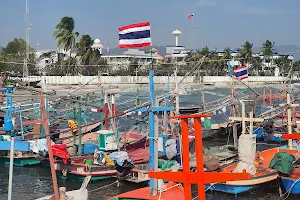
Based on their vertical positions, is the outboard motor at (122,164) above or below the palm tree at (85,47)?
below

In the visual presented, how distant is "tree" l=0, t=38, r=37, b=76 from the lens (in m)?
85.0

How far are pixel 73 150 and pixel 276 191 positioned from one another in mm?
12458

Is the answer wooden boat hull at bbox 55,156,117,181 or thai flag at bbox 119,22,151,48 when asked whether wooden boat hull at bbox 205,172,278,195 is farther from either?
thai flag at bbox 119,22,151,48

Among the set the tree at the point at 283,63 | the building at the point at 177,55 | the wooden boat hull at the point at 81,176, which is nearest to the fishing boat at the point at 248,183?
the wooden boat hull at the point at 81,176

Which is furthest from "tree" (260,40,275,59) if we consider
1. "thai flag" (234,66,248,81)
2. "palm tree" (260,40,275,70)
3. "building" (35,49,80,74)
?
"thai flag" (234,66,248,81)

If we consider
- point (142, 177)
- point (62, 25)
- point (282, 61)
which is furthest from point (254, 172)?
point (282, 61)

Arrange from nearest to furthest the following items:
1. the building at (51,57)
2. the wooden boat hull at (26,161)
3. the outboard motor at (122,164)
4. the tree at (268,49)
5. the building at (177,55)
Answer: the outboard motor at (122,164) < the wooden boat hull at (26,161) < the building at (51,57) < the building at (177,55) < the tree at (268,49)

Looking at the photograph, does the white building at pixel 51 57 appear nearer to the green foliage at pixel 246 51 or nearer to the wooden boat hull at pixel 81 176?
the green foliage at pixel 246 51

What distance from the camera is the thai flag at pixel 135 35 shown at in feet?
50.1

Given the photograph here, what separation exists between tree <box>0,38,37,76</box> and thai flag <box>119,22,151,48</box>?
6288 cm

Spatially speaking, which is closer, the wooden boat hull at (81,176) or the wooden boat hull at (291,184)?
the wooden boat hull at (291,184)

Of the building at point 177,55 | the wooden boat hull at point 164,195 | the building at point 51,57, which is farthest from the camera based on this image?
the building at point 177,55

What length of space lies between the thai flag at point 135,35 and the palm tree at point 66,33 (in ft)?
251

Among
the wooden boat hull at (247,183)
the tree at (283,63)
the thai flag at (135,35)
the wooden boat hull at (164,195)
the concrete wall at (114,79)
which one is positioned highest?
the tree at (283,63)
